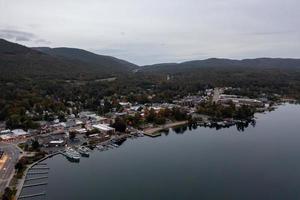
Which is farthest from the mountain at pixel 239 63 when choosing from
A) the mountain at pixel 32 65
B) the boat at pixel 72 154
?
the boat at pixel 72 154

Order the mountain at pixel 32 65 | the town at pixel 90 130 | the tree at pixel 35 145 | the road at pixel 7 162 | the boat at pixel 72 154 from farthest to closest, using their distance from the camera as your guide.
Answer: the mountain at pixel 32 65 < the tree at pixel 35 145 < the boat at pixel 72 154 < the town at pixel 90 130 < the road at pixel 7 162

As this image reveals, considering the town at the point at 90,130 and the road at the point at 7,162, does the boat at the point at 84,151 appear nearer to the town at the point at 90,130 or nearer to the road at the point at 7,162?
the town at the point at 90,130

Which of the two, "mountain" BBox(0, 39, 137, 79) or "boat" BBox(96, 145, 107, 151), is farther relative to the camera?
"mountain" BBox(0, 39, 137, 79)

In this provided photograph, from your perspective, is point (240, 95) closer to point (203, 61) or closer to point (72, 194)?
point (72, 194)

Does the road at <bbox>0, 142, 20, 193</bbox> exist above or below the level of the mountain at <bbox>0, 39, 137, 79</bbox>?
below

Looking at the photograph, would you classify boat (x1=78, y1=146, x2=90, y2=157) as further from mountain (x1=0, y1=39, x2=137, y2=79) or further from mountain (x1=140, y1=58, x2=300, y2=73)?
mountain (x1=140, y1=58, x2=300, y2=73)

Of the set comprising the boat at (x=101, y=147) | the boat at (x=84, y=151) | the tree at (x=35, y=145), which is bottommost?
the boat at (x=101, y=147)

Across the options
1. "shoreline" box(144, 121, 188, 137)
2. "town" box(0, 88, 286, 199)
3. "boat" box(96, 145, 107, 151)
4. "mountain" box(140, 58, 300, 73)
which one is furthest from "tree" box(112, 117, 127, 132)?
"mountain" box(140, 58, 300, 73)

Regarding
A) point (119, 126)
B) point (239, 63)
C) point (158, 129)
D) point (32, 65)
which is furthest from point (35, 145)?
point (239, 63)
